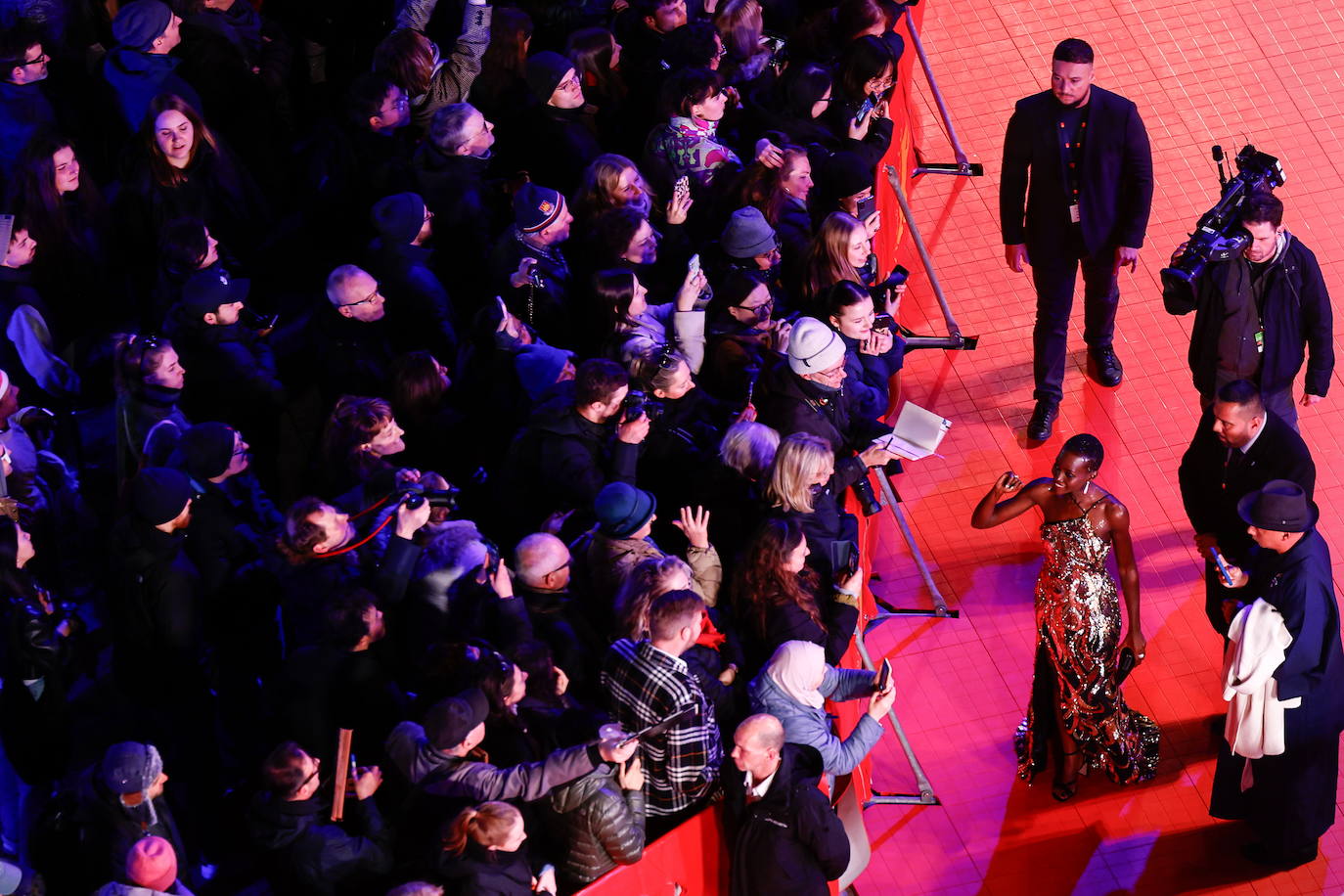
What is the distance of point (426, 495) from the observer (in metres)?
6.16

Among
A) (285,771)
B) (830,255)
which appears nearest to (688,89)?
(830,255)

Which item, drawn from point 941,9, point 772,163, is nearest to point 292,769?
point 772,163

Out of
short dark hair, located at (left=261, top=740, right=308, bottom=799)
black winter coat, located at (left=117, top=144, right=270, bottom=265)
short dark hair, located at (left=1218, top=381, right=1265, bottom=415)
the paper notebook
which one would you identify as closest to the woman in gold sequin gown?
the paper notebook

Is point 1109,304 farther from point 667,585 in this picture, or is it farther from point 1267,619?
point 667,585

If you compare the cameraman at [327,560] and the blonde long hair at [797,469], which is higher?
the blonde long hair at [797,469]

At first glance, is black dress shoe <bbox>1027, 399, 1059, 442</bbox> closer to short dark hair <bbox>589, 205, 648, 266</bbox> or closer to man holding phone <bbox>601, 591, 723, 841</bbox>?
short dark hair <bbox>589, 205, 648, 266</bbox>

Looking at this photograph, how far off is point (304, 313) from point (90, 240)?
106 centimetres

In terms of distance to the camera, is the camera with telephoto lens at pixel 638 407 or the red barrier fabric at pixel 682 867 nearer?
the red barrier fabric at pixel 682 867

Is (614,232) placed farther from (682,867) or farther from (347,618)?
(682,867)

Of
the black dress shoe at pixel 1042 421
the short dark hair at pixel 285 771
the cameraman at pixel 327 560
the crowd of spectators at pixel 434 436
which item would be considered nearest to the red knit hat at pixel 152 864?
the crowd of spectators at pixel 434 436

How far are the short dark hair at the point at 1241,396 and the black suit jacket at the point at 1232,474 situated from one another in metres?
0.16

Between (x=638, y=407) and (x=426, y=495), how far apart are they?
92 cm

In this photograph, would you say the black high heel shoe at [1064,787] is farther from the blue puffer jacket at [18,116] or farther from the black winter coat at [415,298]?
the blue puffer jacket at [18,116]

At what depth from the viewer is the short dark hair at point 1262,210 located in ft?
23.5
